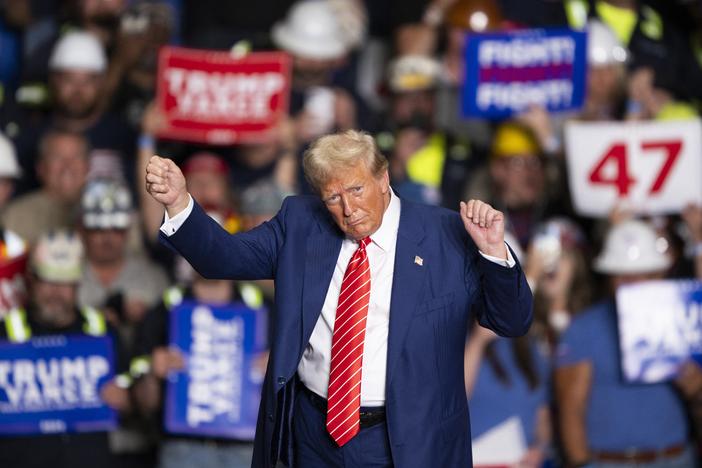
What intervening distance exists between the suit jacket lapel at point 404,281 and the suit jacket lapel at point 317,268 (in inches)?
8.1

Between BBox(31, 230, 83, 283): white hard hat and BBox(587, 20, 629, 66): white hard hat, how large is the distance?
310 cm

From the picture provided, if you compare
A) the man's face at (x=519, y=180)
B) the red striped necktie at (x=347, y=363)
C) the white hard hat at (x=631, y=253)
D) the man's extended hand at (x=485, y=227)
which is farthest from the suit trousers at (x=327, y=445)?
the man's face at (x=519, y=180)

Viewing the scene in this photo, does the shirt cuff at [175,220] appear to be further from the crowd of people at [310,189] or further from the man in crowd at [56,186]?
the man in crowd at [56,186]

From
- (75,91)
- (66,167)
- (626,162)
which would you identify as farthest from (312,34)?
(626,162)

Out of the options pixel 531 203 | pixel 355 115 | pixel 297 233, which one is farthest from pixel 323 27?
pixel 297 233

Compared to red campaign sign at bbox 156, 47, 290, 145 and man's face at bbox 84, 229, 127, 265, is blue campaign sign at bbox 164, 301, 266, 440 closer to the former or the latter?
man's face at bbox 84, 229, 127, 265

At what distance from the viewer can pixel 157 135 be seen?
338 inches

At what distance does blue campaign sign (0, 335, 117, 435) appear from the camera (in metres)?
6.96

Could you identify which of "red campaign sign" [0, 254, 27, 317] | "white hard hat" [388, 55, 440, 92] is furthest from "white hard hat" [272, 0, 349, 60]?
"red campaign sign" [0, 254, 27, 317]

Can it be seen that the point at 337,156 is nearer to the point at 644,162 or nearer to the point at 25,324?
the point at 25,324

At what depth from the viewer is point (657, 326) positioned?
7.20 metres

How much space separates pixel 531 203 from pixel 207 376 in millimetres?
2125

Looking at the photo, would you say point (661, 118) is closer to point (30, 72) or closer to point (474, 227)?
point (30, 72)

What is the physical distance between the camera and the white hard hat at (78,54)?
8906 mm
